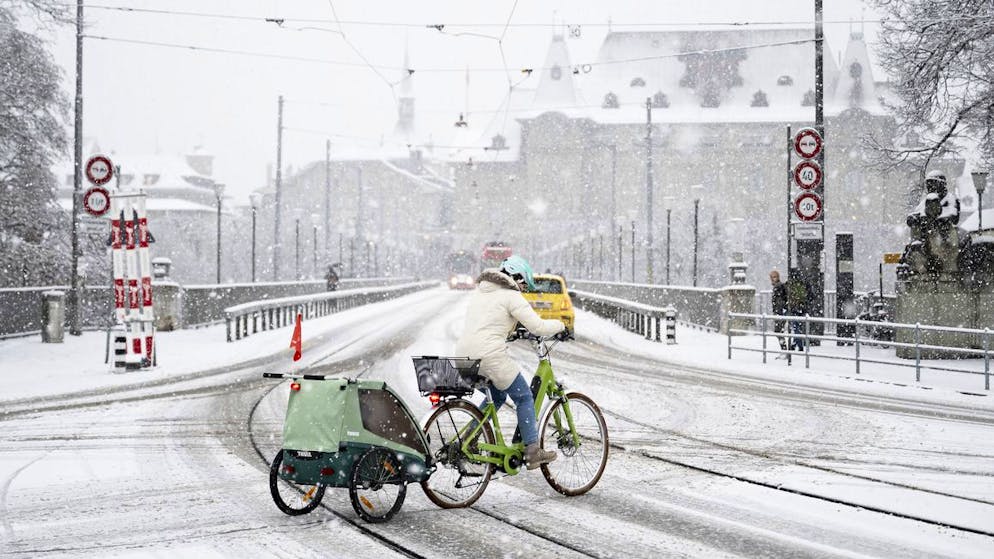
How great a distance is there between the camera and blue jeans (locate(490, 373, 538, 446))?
7012 millimetres

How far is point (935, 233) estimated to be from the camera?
64.7 ft

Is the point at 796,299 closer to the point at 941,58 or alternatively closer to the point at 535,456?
the point at 941,58

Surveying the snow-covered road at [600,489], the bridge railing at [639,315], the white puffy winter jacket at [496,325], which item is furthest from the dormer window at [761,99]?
the white puffy winter jacket at [496,325]

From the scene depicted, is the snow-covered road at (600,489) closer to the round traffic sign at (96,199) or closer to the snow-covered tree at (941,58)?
Answer: the round traffic sign at (96,199)

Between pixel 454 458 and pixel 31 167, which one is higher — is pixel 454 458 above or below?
below

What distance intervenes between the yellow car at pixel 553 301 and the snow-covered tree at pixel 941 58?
332 inches

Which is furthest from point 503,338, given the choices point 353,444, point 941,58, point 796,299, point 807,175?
point 796,299

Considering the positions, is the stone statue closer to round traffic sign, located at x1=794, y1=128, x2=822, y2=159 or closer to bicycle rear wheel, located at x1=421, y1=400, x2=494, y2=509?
round traffic sign, located at x1=794, y1=128, x2=822, y2=159

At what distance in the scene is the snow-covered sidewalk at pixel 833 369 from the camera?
1459 cm

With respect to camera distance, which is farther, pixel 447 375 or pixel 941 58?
pixel 941 58

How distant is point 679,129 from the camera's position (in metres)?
107

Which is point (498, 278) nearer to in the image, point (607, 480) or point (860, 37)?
point (607, 480)

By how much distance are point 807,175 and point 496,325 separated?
43.2 ft

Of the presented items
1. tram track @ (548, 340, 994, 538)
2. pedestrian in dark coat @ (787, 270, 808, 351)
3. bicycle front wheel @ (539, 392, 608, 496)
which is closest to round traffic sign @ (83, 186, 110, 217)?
tram track @ (548, 340, 994, 538)
